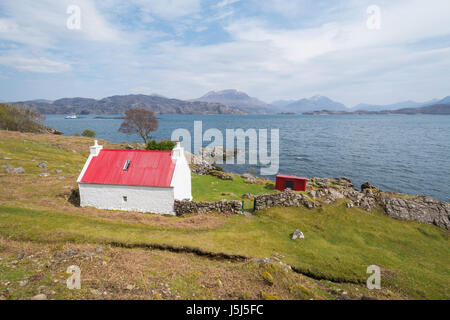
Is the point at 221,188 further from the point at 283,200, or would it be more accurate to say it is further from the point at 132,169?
the point at 132,169

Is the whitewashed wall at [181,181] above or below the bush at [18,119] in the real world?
below

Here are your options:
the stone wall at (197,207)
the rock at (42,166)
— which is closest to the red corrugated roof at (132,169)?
the stone wall at (197,207)

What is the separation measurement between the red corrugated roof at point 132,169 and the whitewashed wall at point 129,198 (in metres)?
0.64

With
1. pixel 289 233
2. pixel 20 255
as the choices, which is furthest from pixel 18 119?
pixel 289 233

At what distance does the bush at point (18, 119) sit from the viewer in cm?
7419

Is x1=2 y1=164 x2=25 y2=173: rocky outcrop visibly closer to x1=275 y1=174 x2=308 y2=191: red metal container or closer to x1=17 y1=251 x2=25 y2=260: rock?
x1=17 y1=251 x2=25 y2=260: rock

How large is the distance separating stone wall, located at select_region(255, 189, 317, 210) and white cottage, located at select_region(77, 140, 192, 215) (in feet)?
31.3

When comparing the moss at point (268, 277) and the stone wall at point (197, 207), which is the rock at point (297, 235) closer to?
the moss at point (268, 277)

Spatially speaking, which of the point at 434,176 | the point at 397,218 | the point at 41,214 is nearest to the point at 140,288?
the point at 41,214

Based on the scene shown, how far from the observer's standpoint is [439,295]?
13430 mm

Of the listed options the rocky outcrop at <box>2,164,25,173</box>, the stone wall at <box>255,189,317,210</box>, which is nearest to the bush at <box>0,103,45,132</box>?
the rocky outcrop at <box>2,164,25,173</box>

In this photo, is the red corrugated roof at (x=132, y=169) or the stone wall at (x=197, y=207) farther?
the red corrugated roof at (x=132, y=169)

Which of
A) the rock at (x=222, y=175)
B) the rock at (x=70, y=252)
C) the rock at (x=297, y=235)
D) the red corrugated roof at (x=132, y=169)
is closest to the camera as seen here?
the rock at (x=70, y=252)
